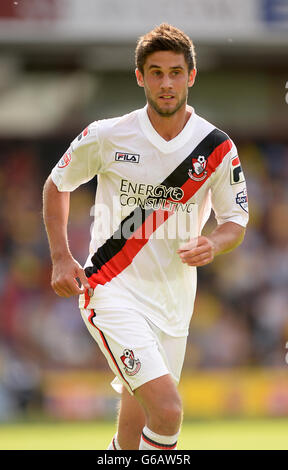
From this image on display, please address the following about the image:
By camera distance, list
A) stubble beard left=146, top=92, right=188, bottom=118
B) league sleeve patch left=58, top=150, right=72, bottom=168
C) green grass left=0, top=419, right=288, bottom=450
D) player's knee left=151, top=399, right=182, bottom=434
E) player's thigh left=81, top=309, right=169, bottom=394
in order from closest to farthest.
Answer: player's knee left=151, top=399, right=182, bottom=434
player's thigh left=81, top=309, right=169, bottom=394
stubble beard left=146, top=92, right=188, bottom=118
league sleeve patch left=58, top=150, right=72, bottom=168
green grass left=0, top=419, right=288, bottom=450

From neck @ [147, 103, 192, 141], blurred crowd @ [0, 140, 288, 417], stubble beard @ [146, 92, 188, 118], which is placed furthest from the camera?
blurred crowd @ [0, 140, 288, 417]

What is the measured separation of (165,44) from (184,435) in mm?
7806

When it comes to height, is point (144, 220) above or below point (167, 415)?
above

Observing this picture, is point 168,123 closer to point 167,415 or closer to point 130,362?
point 130,362

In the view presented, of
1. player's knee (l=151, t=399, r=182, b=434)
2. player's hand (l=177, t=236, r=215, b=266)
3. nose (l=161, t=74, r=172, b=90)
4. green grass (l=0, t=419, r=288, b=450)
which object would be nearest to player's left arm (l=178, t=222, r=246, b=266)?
player's hand (l=177, t=236, r=215, b=266)

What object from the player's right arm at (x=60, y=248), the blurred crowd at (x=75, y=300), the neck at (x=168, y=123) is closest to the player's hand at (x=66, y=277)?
the player's right arm at (x=60, y=248)

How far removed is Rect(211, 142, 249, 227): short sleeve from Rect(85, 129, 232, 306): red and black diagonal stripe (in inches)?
2.1

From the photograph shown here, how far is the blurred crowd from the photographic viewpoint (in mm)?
15008

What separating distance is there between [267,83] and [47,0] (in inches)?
206

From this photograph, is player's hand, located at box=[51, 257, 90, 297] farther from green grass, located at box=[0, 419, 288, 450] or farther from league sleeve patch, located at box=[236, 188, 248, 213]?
green grass, located at box=[0, 419, 288, 450]

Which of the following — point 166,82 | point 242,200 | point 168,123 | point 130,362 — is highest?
point 166,82

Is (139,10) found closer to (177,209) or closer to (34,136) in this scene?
(34,136)

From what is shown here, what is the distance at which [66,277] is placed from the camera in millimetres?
5309

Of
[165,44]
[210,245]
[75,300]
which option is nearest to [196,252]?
[210,245]
